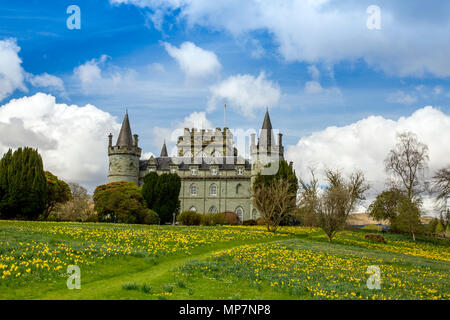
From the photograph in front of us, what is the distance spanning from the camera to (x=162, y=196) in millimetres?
49719

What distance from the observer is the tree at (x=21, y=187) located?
36031 millimetres

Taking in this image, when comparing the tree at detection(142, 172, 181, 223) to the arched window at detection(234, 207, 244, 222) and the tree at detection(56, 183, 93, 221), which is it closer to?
the arched window at detection(234, 207, 244, 222)

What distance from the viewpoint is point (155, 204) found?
49.2 metres

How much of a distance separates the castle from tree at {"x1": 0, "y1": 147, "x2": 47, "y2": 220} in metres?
25.4

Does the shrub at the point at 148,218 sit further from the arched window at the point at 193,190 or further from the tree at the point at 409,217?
the tree at the point at 409,217

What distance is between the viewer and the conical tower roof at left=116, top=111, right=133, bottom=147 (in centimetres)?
6359

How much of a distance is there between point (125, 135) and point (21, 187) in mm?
28769

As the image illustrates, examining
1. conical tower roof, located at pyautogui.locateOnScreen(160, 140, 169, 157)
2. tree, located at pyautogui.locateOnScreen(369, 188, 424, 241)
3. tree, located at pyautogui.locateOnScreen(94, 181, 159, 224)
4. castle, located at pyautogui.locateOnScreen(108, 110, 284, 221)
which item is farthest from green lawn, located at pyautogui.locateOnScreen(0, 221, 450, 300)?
conical tower roof, located at pyautogui.locateOnScreen(160, 140, 169, 157)

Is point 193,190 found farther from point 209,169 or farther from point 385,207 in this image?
point 385,207

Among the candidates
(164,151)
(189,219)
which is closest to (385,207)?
(189,219)

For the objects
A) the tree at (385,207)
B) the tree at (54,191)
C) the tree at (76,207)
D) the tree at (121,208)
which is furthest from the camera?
the tree at (76,207)

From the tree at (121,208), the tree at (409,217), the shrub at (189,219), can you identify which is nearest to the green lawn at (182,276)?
the tree at (121,208)
